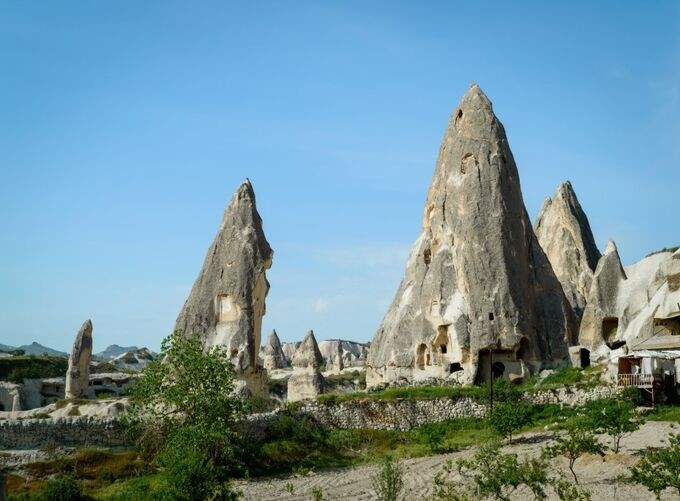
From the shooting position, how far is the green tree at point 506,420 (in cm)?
2097

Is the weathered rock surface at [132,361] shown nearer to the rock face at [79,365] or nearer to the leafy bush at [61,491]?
the rock face at [79,365]

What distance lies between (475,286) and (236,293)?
357 inches

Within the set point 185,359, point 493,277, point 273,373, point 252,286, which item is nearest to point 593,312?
point 493,277

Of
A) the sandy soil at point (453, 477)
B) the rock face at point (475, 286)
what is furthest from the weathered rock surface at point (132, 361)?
the sandy soil at point (453, 477)

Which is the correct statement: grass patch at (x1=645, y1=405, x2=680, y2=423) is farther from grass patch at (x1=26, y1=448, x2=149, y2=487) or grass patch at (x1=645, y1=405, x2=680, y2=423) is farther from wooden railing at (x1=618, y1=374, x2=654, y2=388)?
grass patch at (x1=26, y1=448, x2=149, y2=487)

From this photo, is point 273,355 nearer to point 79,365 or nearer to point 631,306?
point 79,365

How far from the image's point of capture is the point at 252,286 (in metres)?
30.2

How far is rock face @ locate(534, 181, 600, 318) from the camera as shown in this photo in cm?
4575

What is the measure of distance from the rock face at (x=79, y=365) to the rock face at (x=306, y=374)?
32.6ft

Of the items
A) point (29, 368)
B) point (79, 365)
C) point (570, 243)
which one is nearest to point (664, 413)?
point (570, 243)

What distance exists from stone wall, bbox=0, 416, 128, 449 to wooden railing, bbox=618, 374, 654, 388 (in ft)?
46.4

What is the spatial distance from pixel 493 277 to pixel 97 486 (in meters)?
17.9

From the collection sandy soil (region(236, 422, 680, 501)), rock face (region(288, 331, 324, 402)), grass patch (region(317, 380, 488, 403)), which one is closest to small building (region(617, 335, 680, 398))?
sandy soil (region(236, 422, 680, 501))

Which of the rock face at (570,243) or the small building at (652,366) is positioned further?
the rock face at (570,243)
